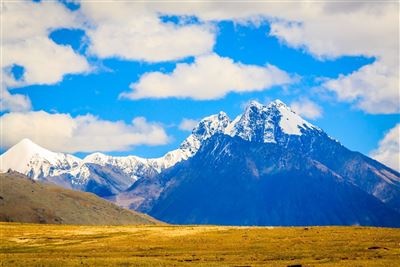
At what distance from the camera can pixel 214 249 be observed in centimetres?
10400

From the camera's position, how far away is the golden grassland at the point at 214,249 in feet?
267

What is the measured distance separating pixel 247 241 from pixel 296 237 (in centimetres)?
1080

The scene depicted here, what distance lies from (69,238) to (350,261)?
8569 centimetres

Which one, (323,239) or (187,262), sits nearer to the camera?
(187,262)

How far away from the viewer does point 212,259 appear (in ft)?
284

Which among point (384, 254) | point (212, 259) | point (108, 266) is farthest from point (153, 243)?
point (384, 254)

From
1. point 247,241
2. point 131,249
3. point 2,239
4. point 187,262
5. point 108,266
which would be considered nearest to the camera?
point 108,266

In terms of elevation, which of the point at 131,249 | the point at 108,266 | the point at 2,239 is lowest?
the point at 108,266

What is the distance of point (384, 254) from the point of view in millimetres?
84312

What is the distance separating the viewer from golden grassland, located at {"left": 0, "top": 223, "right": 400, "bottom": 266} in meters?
81.2

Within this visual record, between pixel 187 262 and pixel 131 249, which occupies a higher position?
pixel 131 249

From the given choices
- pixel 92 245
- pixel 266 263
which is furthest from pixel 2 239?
pixel 266 263

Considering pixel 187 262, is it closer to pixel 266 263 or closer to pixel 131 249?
pixel 266 263

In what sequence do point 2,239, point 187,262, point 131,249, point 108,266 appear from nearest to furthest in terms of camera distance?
1. point 108,266
2. point 187,262
3. point 131,249
4. point 2,239
